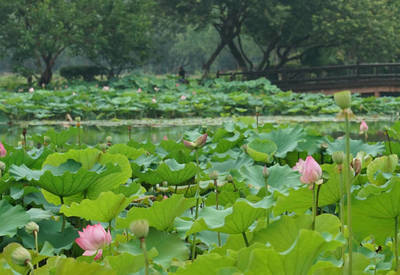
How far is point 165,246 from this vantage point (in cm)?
111

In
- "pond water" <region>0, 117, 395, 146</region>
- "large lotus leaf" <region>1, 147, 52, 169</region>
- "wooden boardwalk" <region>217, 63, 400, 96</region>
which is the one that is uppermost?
Result: "large lotus leaf" <region>1, 147, 52, 169</region>

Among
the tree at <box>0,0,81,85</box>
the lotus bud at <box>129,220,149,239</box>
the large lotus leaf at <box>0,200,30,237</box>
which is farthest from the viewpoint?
the tree at <box>0,0,81,85</box>

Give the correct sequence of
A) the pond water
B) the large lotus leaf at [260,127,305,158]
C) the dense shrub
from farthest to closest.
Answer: the dense shrub → the pond water → the large lotus leaf at [260,127,305,158]

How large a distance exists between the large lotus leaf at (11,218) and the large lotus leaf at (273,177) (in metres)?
0.59

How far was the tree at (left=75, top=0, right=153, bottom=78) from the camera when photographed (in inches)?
656

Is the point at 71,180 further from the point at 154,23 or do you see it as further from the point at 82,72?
the point at 154,23

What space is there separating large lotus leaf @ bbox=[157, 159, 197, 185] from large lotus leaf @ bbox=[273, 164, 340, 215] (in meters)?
0.56

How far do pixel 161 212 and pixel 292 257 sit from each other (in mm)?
470

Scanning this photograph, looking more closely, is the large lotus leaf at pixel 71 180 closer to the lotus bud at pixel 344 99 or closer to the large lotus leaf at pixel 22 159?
the large lotus leaf at pixel 22 159

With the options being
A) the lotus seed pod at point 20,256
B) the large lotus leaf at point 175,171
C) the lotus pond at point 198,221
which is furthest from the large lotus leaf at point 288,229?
the large lotus leaf at point 175,171

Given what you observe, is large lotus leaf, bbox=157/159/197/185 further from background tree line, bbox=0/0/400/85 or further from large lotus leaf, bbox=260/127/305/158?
background tree line, bbox=0/0/400/85

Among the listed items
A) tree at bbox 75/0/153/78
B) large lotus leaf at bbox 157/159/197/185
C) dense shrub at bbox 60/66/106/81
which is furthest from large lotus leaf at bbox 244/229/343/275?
dense shrub at bbox 60/66/106/81

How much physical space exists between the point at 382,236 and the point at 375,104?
9290 millimetres

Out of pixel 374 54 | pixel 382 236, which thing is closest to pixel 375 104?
pixel 382 236
